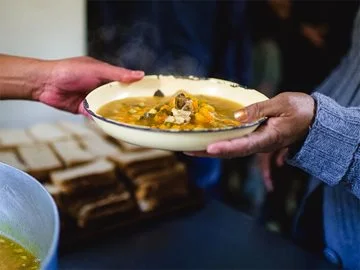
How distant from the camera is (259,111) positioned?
0.95 meters

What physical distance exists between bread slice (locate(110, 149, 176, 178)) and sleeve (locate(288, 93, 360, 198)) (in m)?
0.82

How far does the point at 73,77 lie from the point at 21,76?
0.13m

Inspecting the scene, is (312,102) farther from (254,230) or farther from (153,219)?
(153,219)

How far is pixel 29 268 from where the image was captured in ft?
2.44

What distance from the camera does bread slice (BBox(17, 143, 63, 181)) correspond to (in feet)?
5.34

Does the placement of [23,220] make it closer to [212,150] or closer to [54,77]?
[212,150]

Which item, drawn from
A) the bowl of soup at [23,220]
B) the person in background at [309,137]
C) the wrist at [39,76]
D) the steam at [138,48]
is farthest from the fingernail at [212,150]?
the steam at [138,48]

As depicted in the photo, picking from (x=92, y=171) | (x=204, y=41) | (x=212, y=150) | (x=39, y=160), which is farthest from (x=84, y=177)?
(x=204, y=41)

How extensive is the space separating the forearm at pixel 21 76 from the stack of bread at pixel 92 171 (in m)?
0.35

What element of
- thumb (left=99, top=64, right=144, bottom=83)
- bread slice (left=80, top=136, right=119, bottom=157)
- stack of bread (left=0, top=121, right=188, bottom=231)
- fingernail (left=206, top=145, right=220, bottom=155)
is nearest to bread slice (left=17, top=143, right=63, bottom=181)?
stack of bread (left=0, top=121, right=188, bottom=231)

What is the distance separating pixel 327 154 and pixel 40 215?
0.58 m

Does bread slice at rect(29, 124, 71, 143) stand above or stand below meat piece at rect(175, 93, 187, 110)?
below

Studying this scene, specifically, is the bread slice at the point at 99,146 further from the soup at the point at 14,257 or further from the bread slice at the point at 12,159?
the soup at the point at 14,257

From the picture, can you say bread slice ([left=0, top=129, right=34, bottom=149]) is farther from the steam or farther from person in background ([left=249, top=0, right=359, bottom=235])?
person in background ([left=249, top=0, right=359, bottom=235])
